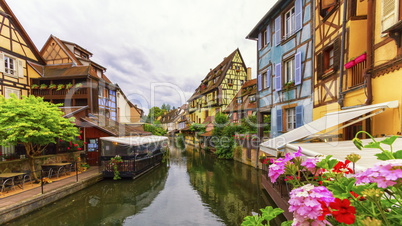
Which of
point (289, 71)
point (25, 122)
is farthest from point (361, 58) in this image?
point (25, 122)

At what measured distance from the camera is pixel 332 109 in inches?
272

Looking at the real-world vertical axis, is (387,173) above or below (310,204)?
above

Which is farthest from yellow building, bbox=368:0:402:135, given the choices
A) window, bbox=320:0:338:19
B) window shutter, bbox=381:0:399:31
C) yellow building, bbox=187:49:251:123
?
yellow building, bbox=187:49:251:123

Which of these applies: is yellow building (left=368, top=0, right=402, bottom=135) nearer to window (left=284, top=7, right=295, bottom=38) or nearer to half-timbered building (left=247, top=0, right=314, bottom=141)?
half-timbered building (left=247, top=0, right=314, bottom=141)

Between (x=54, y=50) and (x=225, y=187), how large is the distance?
1948 cm

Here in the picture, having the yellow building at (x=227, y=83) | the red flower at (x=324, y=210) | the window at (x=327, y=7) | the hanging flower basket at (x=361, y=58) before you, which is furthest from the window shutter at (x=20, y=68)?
the yellow building at (x=227, y=83)

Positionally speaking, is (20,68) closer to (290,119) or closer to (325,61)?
(290,119)

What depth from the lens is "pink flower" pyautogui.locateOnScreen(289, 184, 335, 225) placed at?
102 cm

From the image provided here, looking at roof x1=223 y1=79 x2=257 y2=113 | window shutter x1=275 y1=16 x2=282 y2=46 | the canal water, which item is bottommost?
the canal water

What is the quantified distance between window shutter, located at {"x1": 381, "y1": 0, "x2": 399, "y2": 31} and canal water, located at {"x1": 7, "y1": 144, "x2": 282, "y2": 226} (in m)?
6.82

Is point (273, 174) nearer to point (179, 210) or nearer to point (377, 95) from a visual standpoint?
point (377, 95)

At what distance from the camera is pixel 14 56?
496 inches

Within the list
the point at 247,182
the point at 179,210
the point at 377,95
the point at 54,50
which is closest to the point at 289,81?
the point at 377,95

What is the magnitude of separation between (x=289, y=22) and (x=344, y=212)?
11.5 meters
